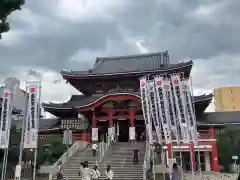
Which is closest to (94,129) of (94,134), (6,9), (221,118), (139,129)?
(94,134)

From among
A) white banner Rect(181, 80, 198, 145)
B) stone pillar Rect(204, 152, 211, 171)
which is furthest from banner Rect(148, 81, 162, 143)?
stone pillar Rect(204, 152, 211, 171)

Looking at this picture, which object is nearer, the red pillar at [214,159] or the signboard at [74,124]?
the red pillar at [214,159]

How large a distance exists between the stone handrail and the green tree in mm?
11147

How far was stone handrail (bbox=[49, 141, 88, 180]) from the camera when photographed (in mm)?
20000

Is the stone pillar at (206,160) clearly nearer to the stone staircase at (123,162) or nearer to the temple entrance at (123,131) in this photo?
the stone staircase at (123,162)

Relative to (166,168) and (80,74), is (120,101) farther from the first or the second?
(166,168)

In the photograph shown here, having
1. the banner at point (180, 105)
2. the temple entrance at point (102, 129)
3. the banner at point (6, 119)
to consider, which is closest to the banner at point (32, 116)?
the banner at point (6, 119)

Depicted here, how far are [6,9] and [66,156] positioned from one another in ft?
43.9

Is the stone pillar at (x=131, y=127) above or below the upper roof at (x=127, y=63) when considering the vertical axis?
below

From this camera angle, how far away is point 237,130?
93.5 ft

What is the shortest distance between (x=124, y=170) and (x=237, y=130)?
552 inches

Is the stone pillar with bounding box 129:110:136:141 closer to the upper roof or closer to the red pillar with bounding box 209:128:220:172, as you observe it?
the upper roof

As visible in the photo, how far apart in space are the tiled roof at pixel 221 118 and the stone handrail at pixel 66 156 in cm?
1166

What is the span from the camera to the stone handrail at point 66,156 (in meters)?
20.0
